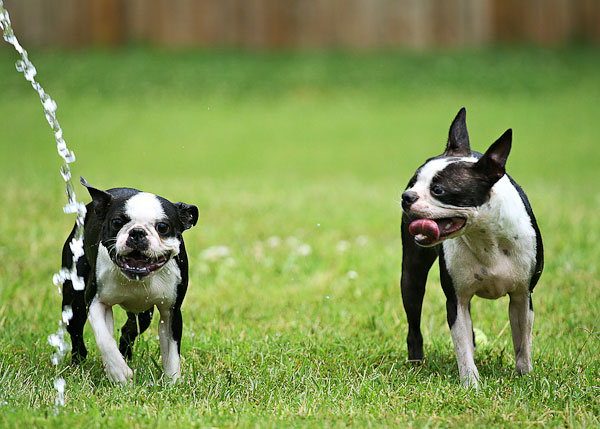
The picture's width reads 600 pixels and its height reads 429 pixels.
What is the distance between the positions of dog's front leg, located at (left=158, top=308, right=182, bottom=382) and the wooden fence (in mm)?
17086

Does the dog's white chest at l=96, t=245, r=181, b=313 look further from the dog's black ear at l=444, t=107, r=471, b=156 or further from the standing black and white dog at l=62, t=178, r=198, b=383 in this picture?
the dog's black ear at l=444, t=107, r=471, b=156

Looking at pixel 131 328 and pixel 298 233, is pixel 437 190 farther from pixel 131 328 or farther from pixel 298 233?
pixel 298 233

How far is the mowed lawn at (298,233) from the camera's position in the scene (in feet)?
11.5

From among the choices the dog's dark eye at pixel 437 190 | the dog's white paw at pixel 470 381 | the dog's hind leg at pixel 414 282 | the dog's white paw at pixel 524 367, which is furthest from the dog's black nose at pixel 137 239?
the dog's white paw at pixel 524 367

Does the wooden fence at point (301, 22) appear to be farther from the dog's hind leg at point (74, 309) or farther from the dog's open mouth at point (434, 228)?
the dog's open mouth at point (434, 228)

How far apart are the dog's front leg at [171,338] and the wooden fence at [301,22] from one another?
17.1 meters

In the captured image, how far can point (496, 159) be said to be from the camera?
3.49 m

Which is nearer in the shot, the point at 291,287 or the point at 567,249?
the point at 291,287

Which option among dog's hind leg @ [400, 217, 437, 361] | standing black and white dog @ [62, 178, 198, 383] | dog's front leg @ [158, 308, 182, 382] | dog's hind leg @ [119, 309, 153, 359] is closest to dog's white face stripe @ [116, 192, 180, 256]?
standing black and white dog @ [62, 178, 198, 383]

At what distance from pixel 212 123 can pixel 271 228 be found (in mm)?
8855

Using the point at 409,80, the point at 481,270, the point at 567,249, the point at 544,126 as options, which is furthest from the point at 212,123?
the point at 481,270

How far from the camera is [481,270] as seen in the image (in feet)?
12.2

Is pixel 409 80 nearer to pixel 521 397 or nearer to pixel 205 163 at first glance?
pixel 205 163

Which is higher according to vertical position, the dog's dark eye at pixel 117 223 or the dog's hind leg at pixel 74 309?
the dog's dark eye at pixel 117 223
